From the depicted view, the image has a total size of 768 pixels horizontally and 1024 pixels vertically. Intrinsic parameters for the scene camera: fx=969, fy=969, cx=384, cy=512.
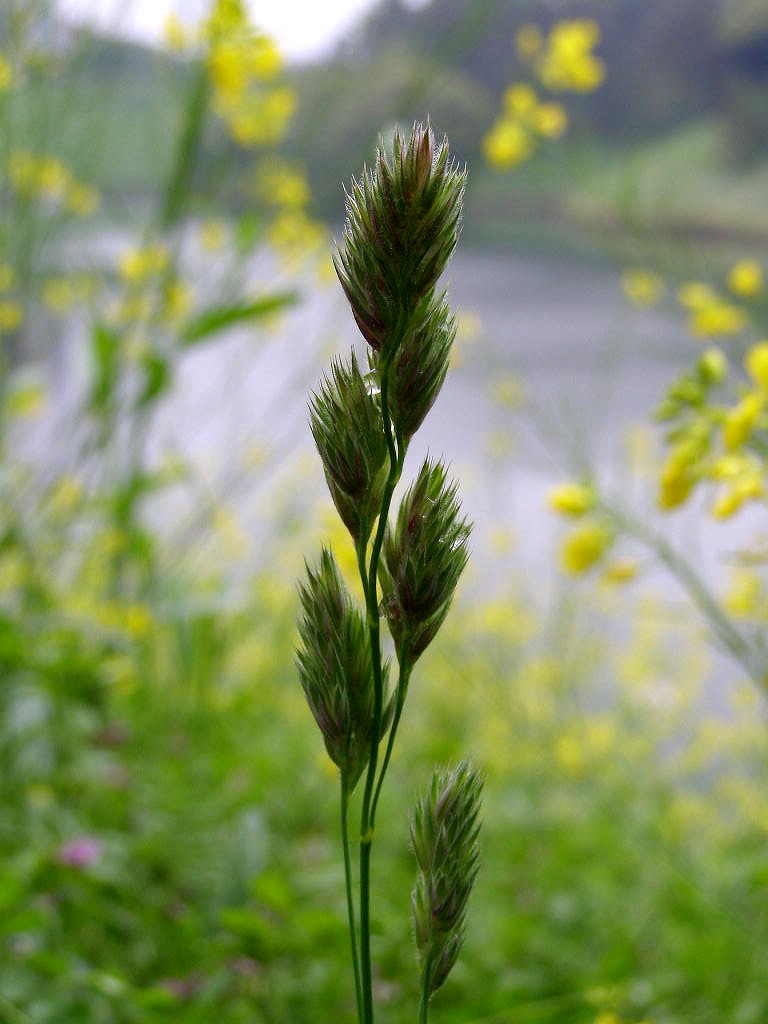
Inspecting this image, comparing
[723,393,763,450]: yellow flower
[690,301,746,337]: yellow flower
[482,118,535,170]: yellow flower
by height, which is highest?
[482,118,535,170]: yellow flower

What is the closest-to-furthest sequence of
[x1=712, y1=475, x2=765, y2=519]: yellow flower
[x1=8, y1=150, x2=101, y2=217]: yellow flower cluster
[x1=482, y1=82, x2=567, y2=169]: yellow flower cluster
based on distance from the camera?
[x1=712, y1=475, x2=765, y2=519]: yellow flower
[x1=8, y1=150, x2=101, y2=217]: yellow flower cluster
[x1=482, y1=82, x2=567, y2=169]: yellow flower cluster

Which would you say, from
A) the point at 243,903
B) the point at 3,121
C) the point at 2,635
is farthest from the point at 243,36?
the point at 243,903

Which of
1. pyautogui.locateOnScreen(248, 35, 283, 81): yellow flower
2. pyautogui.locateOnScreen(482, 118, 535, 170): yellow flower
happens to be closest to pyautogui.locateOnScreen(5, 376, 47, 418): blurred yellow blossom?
pyautogui.locateOnScreen(248, 35, 283, 81): yellow flower

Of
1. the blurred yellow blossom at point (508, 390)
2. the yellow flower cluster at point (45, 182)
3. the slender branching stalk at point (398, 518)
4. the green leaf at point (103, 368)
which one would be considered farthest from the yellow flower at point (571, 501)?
the blurred yellow blossom at point (508, 390)

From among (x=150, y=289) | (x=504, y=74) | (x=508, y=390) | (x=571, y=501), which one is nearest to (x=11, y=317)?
(x=150, y=289)

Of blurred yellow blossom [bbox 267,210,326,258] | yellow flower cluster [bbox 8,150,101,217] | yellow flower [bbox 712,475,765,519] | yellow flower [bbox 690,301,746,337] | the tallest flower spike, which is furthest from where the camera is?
blurred yellow blossom [bbox 267,210,326,258]

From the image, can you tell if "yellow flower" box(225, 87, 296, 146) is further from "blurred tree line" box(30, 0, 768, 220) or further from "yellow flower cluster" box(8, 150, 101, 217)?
"yellow flower cluster" box(8, 150, 101, 217)

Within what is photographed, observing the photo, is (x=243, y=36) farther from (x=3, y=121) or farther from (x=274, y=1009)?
(x=274, y=1009)

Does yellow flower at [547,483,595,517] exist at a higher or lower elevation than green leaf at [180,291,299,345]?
lower
